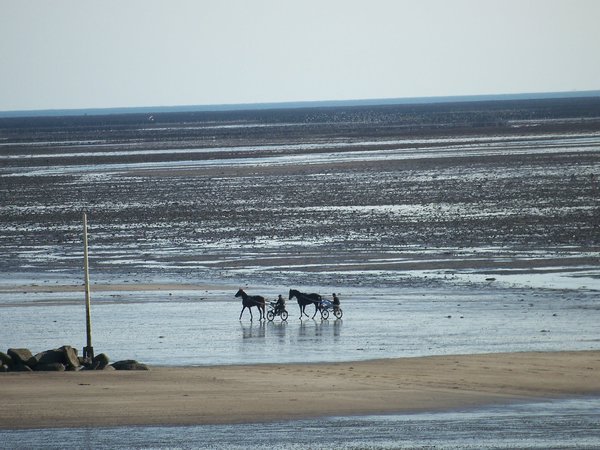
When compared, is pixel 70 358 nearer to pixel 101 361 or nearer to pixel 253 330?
pixel 101 361

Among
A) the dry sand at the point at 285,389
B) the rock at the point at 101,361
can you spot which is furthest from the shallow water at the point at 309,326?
the dry sand at the point at 285,389

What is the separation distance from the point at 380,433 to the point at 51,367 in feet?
23.3

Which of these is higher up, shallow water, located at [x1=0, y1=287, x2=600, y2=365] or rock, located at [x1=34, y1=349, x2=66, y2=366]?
rock, located at [x1=34, y1=349, x2=66, y2=366]

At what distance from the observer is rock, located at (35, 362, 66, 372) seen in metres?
20.5

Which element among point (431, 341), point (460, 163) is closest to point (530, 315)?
point (431, 341)

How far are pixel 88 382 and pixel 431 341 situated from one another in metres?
6.57

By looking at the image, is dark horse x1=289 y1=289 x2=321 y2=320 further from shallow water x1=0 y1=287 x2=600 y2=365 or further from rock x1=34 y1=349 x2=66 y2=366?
rock x1=34 y1=349 x2=66 y2=366

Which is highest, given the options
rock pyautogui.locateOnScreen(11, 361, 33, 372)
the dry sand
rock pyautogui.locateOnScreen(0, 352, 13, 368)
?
the dry sand

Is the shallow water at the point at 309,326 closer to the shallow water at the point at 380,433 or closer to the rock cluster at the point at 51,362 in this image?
the rock cluster at the point at 51,362

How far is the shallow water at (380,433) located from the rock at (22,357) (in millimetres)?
4479

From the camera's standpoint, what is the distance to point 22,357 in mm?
20906

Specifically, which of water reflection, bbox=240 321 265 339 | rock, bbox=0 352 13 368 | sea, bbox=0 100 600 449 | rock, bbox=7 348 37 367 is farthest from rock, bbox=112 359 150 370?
water reflection, bbox=240 321 265 339

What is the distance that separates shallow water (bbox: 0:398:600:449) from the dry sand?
44cm

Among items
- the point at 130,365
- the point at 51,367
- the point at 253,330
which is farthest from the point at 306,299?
the point at 51,367
